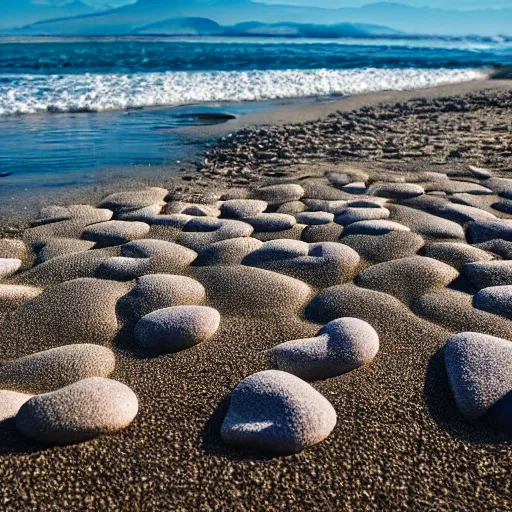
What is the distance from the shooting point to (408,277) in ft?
5.23

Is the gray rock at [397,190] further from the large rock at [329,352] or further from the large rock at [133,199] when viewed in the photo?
the large rock at [329,352]

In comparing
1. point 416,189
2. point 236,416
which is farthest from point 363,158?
point 236,416

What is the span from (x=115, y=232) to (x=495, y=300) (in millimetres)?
1329

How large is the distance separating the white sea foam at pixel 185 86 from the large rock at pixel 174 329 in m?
4.71

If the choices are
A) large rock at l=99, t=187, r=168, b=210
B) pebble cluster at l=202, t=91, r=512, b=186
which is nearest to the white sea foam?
pebble cluster at l=202, t=91, r=512, b=186

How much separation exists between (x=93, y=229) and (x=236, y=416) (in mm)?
1256

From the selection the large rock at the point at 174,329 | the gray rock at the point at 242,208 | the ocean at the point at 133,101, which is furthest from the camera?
the ocean at the point at 133,101

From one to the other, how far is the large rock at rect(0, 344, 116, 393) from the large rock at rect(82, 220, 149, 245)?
2.55 feet

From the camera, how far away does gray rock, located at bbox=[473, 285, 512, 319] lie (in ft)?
4.58

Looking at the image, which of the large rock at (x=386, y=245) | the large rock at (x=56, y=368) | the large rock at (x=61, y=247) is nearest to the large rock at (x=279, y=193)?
the large rock at (x=386, y=245)

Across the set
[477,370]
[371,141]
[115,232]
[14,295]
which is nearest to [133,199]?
[115,232]

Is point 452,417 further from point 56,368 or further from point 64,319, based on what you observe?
point 64,319

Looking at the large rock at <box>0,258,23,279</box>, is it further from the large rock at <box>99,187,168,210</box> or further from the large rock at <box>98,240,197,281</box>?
the large rock at <box>99,187,168,210</box>

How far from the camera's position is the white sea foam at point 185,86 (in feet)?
19.3
